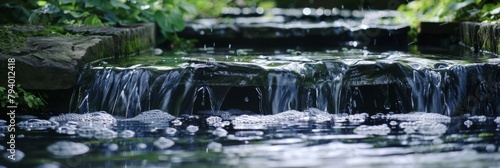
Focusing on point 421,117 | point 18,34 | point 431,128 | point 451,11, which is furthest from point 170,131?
point 451,11

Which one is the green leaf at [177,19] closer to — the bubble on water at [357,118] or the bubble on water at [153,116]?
the bubble on water at [153,116]

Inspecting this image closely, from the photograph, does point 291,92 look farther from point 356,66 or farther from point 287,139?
point 287,139

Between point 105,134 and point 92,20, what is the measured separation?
3.53 meters

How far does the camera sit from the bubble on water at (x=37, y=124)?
483 centimetres

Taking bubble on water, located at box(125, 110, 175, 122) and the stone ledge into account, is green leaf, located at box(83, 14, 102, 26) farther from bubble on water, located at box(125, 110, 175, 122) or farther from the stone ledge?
bubble on water, located at box(125, 110, 175, 122)

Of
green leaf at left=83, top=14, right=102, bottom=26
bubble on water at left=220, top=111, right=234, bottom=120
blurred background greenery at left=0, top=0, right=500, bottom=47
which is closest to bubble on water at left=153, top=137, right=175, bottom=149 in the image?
bubble on water at left=220, top=111, right=234, bottom=120

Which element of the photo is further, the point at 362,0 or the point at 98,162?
the point at 362,0

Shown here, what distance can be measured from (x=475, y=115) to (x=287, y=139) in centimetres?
169

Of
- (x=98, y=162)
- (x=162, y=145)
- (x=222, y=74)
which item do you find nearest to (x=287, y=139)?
(x=162, y=145)

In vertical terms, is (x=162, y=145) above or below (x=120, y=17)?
below

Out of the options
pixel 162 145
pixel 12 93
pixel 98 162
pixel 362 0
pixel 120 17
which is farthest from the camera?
pixel 362 0

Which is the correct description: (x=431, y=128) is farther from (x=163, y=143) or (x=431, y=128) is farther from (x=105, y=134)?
(x=105, y=134)

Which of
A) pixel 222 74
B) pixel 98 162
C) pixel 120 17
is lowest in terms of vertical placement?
pixel 98 162

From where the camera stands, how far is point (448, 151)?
149 inches
